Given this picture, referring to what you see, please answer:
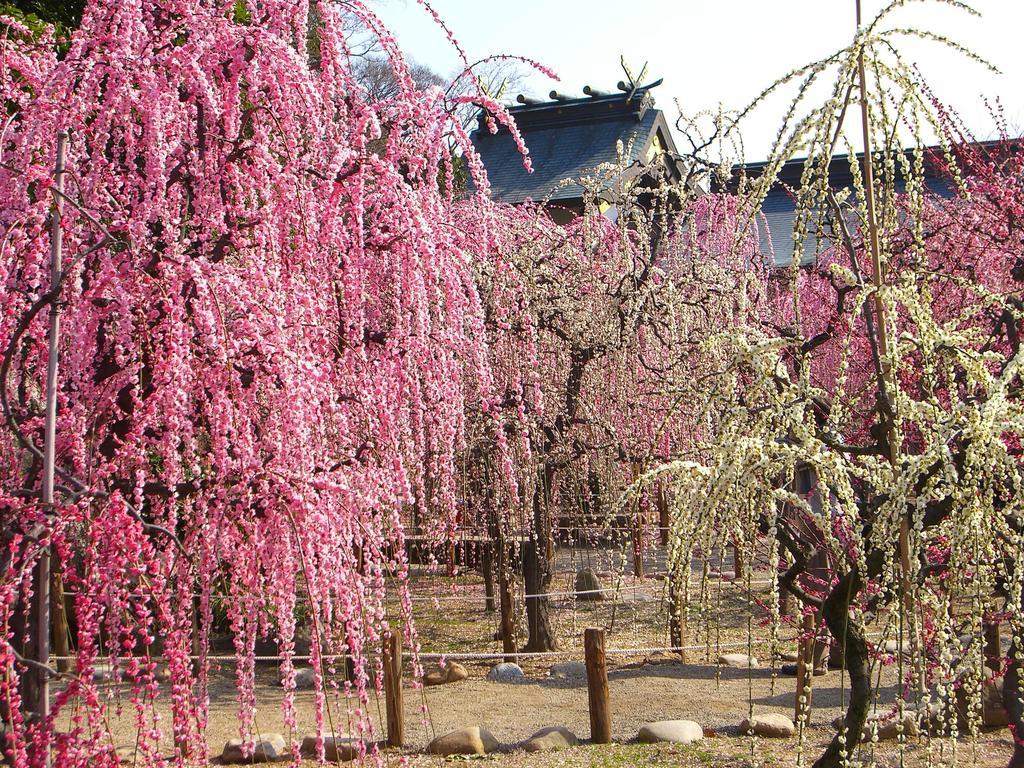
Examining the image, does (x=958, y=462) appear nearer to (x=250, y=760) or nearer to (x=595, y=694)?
(x=595, y=694)

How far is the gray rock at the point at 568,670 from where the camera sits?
757cm

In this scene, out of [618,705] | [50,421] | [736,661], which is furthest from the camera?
[736,661]

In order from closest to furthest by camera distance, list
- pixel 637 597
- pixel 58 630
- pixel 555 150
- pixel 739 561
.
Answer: pixel 739 561
pixel 58 630
pixel 637 597
pixel 555 150

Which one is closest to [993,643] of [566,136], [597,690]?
[597,690]

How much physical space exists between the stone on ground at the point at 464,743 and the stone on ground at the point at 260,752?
86 centimetres

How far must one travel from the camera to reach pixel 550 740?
5.75m

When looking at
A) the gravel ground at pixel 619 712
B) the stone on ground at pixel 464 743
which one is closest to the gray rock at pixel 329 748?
the gravel ground at pixel 619 712

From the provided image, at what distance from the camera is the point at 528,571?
846 centimetres

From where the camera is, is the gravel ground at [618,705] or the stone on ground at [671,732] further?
the stone on ground at [671,732]

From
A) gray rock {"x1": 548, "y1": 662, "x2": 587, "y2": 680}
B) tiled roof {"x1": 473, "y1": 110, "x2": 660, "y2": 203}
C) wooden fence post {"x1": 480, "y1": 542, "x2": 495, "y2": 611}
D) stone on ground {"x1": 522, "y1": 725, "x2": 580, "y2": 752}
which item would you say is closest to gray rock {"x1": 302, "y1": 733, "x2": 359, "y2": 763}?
stone on ground {"x1": 522, "y1": 725, "x2": 580, "y2": 752}

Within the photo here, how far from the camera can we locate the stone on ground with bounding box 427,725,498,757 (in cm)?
564

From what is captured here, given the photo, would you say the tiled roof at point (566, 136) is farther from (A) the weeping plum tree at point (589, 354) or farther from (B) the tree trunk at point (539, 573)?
(B) the tree trunk at point (539, 573)

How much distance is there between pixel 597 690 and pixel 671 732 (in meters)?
0.49

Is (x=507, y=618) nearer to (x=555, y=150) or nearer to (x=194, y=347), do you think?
(x=194, y=347)
